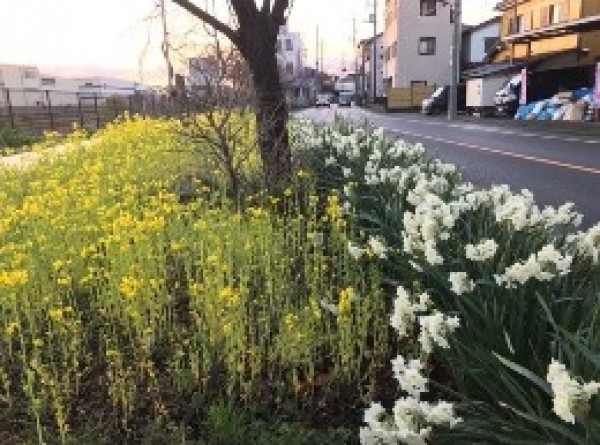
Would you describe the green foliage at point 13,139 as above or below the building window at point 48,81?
below

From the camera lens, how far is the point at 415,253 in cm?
361

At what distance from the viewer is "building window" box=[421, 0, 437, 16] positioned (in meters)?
66.9

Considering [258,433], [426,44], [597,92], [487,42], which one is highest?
[426,44]

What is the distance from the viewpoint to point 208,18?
27.3ft

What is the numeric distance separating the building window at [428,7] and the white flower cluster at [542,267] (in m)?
68.0

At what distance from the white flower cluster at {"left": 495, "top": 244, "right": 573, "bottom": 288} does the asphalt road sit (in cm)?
462

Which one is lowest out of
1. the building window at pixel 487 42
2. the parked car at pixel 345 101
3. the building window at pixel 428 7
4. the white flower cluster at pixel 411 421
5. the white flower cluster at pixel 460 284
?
the parked car at pixel 345 101

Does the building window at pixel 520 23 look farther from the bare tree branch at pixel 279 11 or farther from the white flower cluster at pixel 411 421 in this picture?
the white flower cluster at pixel 411 421

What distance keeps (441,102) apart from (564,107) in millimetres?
20104

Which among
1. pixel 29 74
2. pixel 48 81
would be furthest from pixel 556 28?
pixel 48 81

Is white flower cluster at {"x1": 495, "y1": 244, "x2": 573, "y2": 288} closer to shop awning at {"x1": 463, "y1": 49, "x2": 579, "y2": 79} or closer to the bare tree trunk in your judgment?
the bare tree trunk

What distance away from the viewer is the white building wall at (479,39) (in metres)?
61.8

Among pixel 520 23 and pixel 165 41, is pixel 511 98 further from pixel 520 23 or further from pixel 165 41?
pixel 165 41

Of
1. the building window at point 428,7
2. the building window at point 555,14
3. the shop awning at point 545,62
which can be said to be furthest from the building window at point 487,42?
the building window at point 555,14
